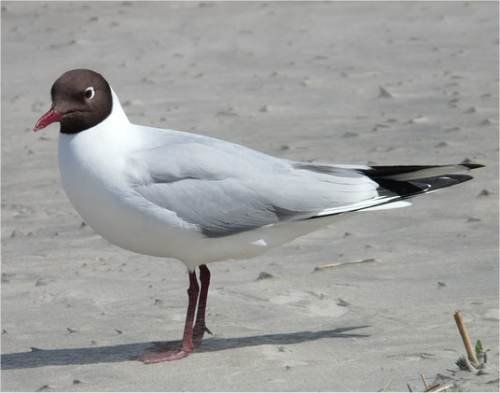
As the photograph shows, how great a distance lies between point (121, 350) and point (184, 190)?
85 cm

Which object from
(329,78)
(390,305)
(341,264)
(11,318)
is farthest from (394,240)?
(329,78)

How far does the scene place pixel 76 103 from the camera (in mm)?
5969

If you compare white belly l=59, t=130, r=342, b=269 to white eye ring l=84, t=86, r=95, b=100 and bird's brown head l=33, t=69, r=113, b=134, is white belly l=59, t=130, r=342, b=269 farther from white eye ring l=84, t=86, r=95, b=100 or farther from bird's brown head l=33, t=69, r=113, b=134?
white eye ring l=84, t=86, r=95, b=100

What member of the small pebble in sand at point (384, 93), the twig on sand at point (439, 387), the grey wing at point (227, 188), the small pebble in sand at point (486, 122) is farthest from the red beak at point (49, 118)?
the small pebble in sand at point (384, 93)

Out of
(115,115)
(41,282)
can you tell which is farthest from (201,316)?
(41,282)

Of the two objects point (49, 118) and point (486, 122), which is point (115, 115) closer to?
point (49, 118)

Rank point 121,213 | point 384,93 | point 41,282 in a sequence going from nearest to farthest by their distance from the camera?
1. point 121,213
2. point 41,282
3. point 384,93

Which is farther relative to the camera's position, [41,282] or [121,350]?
[41,282]

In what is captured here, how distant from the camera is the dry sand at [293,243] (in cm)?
578

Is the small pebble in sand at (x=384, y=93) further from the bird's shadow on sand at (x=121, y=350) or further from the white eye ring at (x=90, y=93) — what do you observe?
the white eye ring at (x=90, y=93)

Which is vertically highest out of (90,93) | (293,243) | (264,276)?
(90,93)

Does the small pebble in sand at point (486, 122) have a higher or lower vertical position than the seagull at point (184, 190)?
lower

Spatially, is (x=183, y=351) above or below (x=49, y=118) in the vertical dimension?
below

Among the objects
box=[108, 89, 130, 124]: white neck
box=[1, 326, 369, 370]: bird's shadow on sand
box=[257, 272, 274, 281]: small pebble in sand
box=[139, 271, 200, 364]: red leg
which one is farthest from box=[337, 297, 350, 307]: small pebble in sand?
box=[108, 89, 130, 124]: white neck
